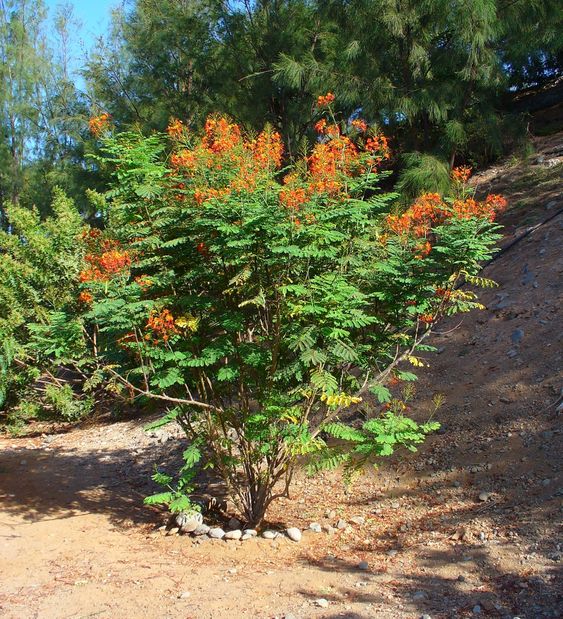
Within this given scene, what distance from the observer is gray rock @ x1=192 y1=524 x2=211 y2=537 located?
516cm

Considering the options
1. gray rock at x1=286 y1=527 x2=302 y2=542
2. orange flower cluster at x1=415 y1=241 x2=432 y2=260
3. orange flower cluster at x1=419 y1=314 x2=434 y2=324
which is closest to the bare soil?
gray rock at x1=286 y1=527 x2=302 y2=542

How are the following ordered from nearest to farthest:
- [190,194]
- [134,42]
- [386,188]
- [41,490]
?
[190,194], [41,490], [386,188], [134,42]

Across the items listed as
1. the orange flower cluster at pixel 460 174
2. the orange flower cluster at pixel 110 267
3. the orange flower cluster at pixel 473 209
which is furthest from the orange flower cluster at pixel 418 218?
the orange flower cluster at pixel 110 267

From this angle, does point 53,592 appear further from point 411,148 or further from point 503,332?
point 411,148

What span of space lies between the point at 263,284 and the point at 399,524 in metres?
2.14

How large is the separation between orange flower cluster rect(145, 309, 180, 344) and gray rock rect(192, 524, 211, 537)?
168cm

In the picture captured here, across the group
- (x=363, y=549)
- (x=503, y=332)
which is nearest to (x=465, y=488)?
(x=363, y=549)

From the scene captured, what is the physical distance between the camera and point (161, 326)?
14.0 feet

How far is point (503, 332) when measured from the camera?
265 inches

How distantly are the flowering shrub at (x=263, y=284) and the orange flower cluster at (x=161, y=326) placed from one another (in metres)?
0.02

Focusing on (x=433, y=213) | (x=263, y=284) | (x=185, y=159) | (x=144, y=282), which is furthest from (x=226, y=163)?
(x=433, y=213)

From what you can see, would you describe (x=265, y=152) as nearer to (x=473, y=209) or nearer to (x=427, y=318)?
(x=473, y=209)

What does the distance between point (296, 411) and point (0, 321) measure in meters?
5.63

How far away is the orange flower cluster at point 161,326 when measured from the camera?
422 centimetres
